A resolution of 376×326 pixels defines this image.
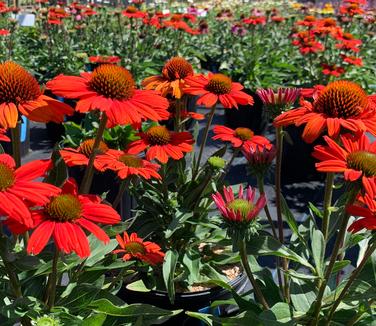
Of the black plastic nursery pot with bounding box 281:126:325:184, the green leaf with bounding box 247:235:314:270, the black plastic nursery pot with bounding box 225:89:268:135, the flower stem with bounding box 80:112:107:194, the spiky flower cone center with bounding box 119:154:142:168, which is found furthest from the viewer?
the black plastic nursery pot with bounding box 225:89:268:135

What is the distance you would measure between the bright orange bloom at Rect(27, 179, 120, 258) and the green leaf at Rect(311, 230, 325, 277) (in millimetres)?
507

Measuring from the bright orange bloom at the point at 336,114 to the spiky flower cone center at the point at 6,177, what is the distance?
547 mm

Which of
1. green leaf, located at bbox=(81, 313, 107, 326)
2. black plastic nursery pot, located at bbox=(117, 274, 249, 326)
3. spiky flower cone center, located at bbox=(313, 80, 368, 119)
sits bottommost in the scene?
black plastic nursery pot, located at bbox=(117, 274, 249, 326)

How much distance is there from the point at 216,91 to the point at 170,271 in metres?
0.55

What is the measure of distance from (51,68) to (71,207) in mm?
3807

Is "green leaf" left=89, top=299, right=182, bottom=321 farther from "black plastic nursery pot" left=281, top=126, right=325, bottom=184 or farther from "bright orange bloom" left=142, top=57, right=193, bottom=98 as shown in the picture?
"black plastic nursery pot" left=281, top=126, right=325, bottom=184

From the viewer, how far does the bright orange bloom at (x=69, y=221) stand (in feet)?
2.85

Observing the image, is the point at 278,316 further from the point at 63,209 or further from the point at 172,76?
the point at 172,76

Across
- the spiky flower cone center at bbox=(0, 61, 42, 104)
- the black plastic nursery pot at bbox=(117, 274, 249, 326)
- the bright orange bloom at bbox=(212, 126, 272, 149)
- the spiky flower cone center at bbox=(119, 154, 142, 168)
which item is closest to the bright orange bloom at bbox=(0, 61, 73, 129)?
the spiky flower cone center at bbox=(0, 61, 42, 104)

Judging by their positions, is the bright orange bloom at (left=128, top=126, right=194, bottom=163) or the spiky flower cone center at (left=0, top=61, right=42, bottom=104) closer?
the spiky flower cone center at (left=0, top=61, right=42, bottom=104)

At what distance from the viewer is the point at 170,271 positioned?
1.49 meters

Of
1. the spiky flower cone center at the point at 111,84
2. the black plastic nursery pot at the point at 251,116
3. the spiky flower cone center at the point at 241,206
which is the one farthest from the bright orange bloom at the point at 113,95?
the black plastic nursery pot at the point at 251,116

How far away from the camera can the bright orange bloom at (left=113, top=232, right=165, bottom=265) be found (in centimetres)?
150

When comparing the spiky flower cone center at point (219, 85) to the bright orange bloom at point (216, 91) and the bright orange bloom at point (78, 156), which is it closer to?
the bright orange bloom at point (216, 91)
